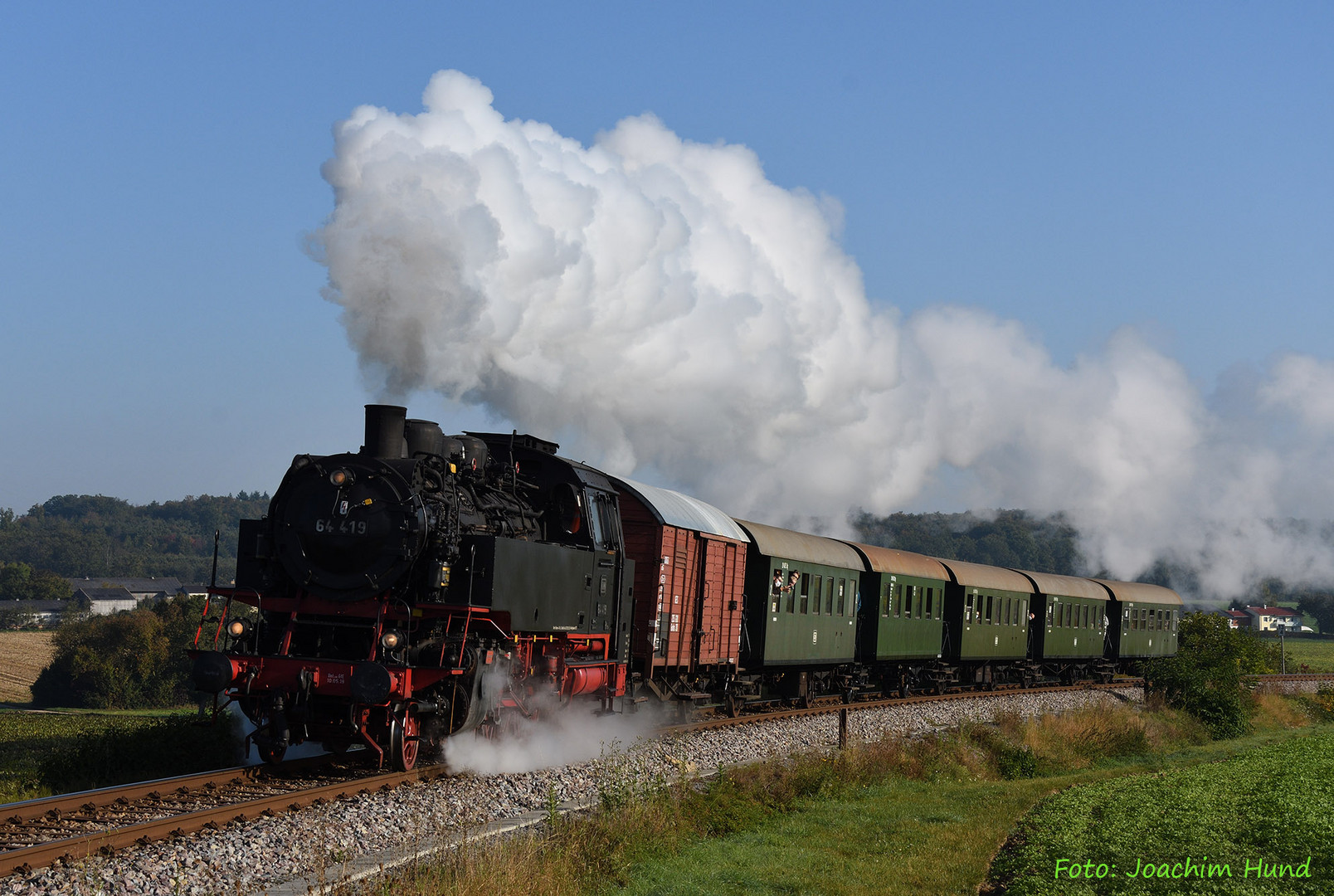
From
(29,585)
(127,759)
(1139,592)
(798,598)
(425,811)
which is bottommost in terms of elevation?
(29,585)

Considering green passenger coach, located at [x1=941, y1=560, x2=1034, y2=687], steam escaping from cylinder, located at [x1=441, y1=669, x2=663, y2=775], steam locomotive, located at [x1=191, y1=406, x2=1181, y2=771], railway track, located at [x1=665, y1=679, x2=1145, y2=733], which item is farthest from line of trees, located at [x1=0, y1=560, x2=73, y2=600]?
steam escaping from cylinder, located at [x1=441, y1=669, x2=663, y2=775]

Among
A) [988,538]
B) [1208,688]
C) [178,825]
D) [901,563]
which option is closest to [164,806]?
[178,825]

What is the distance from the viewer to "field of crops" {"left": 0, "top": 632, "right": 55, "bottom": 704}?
60.6 meters

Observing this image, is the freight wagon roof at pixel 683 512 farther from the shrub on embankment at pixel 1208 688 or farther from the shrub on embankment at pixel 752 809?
the shrub on embankment at pixel 1208 688

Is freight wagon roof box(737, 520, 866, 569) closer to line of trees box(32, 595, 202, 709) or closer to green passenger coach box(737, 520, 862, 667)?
green passenger coach box(737, 520, 862, 667)

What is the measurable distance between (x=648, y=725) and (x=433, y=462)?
6330 mm

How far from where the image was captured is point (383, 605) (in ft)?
36.4

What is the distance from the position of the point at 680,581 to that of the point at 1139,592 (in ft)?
89.1

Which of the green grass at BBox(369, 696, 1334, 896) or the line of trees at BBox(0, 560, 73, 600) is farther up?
the green grass at BBox(369, 696, 1334, 896)

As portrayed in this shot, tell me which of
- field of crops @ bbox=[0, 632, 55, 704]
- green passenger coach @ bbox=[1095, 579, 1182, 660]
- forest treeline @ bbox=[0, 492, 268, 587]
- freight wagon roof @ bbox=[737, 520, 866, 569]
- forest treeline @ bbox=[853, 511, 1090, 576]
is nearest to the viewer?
freight wagon roof @ bbox=[737, 520, 866, 569]

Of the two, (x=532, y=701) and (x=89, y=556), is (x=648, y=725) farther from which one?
(x=89, y=556)

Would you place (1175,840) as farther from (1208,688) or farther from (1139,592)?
(1139,592)

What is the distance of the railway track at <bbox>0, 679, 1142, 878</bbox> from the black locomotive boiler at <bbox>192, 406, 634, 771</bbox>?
12.4 inches

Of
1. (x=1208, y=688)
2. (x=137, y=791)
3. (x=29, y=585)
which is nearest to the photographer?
(x=137, y=791)
